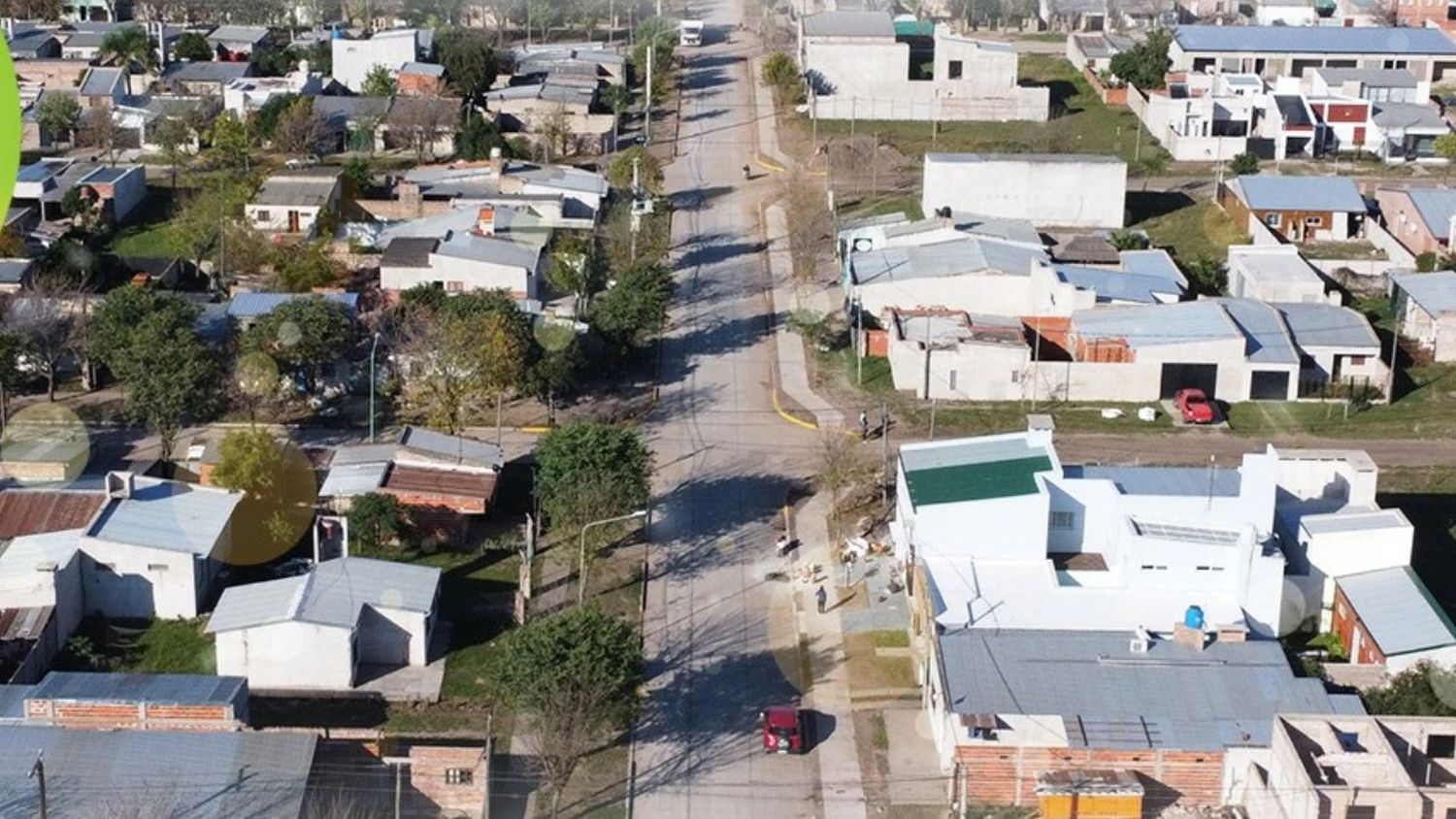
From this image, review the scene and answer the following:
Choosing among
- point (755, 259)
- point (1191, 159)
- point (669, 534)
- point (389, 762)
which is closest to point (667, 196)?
point (755, 259)

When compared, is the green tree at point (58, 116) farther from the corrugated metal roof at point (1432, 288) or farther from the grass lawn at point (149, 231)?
the corrugated metal roof at point (1432, 288)

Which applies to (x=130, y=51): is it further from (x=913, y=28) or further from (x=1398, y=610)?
(x=1398, y=610)

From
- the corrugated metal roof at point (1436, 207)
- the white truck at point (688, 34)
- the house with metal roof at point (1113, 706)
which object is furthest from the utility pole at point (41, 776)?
the white truck at point (688, 34)

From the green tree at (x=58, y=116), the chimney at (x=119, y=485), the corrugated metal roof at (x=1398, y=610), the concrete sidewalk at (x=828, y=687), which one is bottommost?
the concrete sidewalk at (x=828, y=687)

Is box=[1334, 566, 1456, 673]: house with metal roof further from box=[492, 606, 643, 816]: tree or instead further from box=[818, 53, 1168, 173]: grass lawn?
box=[818, 53, 1168, 173]: grass lawn

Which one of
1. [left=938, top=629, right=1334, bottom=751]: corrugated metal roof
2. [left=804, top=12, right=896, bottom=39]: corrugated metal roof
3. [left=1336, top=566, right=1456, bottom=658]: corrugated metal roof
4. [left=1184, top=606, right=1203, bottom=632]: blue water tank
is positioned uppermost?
[left=804, top=12, right=896, bottom=39]: corrugated metal roof

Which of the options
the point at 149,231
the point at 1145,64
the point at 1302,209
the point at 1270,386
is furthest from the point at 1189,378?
the point at 1145,64

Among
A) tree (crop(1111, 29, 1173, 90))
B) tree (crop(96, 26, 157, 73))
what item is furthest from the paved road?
tree (crop(96, 26, 157, 73))
